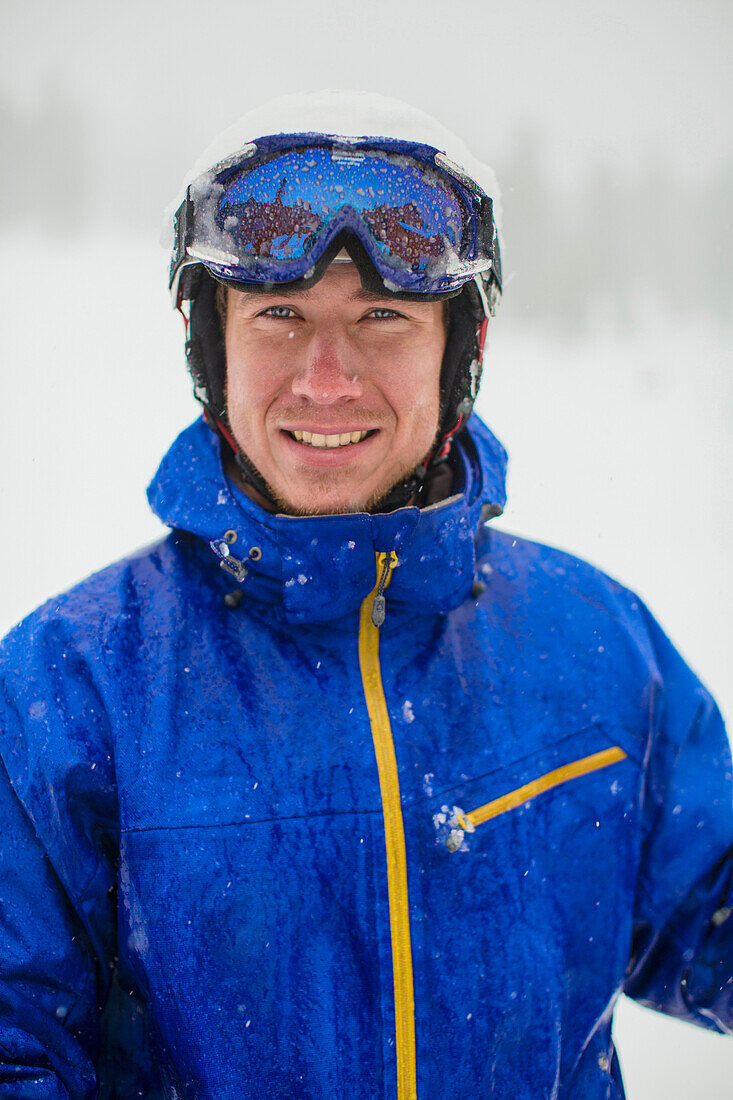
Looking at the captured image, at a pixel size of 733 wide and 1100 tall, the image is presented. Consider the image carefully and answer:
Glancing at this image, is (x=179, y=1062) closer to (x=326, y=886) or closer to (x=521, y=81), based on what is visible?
(x=326, y=886)

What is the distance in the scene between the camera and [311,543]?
1.38 m

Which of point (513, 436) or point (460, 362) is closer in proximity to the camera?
point (460, 362)

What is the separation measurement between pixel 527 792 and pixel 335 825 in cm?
39

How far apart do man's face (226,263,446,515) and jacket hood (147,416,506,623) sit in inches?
4.5

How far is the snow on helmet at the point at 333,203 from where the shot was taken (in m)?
1.51

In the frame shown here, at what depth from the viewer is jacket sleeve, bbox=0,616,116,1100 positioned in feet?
3.90

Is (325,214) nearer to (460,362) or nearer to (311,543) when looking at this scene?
(460,362)

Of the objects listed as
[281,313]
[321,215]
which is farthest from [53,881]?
[321,215]

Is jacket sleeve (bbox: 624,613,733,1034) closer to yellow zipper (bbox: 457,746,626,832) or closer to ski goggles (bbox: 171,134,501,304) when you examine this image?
yellow zipper (bbox: 457,746,626,832)

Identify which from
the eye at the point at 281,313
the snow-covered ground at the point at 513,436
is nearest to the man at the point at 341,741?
the eye at the point at 281,313

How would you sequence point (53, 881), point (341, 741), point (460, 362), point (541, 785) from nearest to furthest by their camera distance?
1. point (53, 881)
2. point (341, 741)
3. point (541, 785)
4. point (460, 362)

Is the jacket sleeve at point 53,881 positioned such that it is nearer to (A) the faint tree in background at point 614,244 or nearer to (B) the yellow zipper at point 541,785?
(B) the yellow zipper at point 541,785

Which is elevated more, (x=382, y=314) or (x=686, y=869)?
(x=382, y=314)

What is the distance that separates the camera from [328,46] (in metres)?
9.08
